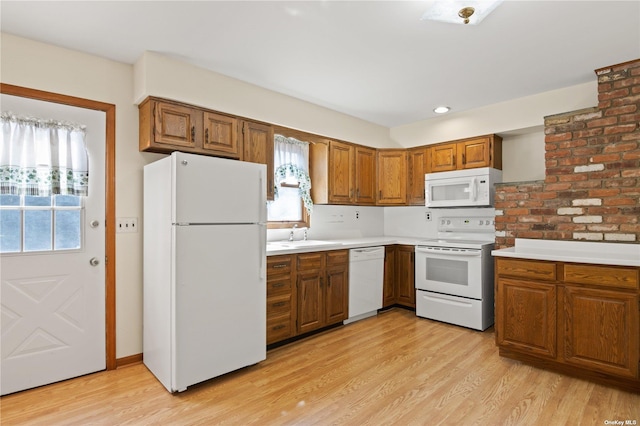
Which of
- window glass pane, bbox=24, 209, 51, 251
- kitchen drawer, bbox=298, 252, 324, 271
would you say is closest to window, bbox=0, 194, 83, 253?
window glass pane, bbox=24, 209, 51, 251

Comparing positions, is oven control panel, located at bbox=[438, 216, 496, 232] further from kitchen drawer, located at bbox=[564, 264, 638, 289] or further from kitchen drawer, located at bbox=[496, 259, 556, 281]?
kitchen drawer, located at bbox=[564, 264, 638, 289]

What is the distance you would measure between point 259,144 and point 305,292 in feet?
4.93

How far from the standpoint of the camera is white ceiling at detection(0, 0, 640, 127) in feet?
6.79

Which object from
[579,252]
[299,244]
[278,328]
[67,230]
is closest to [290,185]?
[299,244]

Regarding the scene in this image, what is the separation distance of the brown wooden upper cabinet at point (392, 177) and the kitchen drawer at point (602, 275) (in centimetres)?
227

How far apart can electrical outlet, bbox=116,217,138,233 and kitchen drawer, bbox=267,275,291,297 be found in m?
1.19

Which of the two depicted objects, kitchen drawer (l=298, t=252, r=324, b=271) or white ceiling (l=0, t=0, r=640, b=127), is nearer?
white ceiling (l=0, t=0, r=640, b=127)

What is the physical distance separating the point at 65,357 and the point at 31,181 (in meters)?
1.30

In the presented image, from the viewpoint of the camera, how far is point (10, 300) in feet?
7.64

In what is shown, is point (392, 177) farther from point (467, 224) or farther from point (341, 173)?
point (467, 224)

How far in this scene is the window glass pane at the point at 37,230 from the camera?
94.5 inches

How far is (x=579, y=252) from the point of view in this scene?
2871 mm

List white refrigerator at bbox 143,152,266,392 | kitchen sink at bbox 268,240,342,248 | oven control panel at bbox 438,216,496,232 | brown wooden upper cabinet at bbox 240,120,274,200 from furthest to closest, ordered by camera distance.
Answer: oven control panel at bbox 438,216,496,232 < kitchen sink at bbox 268,240,342,248 < brown wooden upper cabinet at bbox 240,120,274,200 < white refrigerator at bbox 143,152,266,392

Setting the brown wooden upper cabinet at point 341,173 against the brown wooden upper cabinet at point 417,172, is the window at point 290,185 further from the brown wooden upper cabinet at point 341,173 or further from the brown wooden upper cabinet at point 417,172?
the brown wooden upper cabinet at point 417,172
